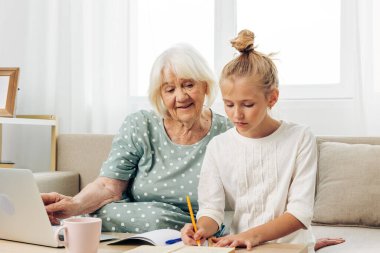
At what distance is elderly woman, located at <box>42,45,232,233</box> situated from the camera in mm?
1722

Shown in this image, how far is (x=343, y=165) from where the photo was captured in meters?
2.12

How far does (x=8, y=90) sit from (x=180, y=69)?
1.53m

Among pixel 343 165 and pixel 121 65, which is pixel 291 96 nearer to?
pixel 343 165

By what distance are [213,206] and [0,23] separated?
7.93 feet

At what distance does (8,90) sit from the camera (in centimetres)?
296

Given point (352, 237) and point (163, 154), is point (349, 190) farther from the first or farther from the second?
point (163, 154)

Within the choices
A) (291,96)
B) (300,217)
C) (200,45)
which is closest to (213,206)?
(300,217)

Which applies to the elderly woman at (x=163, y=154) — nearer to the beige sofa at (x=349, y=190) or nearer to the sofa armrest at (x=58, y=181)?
the beige sofa at (x=349, y=190)

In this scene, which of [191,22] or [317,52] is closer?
[317,52]

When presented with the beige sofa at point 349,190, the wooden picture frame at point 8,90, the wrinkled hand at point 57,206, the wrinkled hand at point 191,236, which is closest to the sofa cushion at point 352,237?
the beige sofa at point 349,190

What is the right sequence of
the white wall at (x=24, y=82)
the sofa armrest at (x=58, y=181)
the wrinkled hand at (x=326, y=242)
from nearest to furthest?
the wrinkled hand at (x=326, y=242) < the sofa armrest at (x=58, y=181) < the white wall at (x=24, y=82)

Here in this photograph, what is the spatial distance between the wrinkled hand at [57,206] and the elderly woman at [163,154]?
0.07m

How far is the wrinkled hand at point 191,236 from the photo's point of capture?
116 cm

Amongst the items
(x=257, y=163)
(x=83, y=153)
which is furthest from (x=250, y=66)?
(x=83, y=153)
